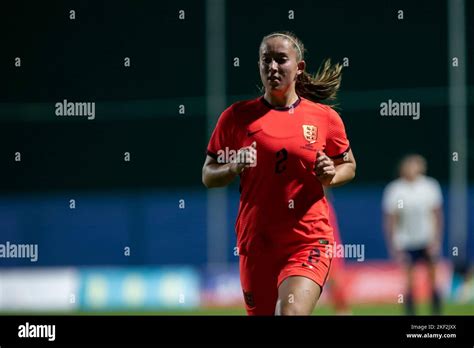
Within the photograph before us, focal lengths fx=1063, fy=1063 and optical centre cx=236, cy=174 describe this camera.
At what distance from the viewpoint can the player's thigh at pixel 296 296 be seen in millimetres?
6215

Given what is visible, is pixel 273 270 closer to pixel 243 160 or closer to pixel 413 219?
pixel 243 160

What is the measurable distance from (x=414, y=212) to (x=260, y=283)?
22.0 ft

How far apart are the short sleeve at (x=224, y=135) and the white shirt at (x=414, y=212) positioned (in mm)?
6430

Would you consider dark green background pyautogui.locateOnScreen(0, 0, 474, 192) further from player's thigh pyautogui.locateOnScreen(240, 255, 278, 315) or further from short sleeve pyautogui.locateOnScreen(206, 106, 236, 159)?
player's thigh pyautogui.locateOnScreen(240, 255, 278, 315)

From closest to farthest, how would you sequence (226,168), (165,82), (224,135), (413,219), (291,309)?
(291,309) → (226,168) → (224,135) → (413,219) → (165,82)

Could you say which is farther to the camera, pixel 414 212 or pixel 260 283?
pixel 414 212

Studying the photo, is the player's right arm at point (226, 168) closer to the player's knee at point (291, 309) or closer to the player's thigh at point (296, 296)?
the player's thigh at point (296, 296)

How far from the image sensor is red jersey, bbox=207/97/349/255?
652 centimetres

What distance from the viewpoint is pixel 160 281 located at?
15453mm

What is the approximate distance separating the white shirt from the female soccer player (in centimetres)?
633

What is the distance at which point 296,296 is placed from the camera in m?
6.26

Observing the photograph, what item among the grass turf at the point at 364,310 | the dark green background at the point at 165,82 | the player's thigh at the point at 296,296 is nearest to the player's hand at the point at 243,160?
the player's thigh at the point at 296,296

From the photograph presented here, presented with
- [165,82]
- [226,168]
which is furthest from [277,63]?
[165,82]
